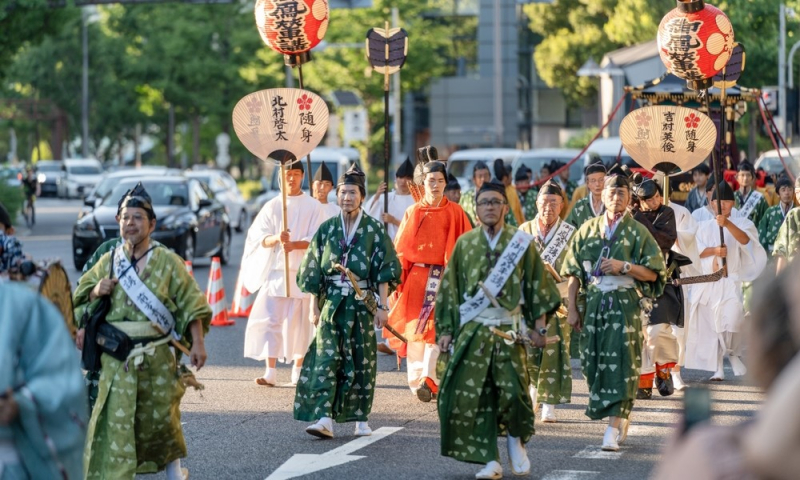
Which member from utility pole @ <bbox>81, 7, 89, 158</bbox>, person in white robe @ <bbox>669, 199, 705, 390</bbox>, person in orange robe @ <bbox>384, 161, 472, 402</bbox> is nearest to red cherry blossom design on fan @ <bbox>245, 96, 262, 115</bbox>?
person in orange robe @ <bbox>384, 161, 472, 402</bbox>

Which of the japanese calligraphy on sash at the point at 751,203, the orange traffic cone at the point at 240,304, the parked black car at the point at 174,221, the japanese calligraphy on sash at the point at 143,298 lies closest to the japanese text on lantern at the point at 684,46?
the japanese calligraphy on sash at the point at 751,203

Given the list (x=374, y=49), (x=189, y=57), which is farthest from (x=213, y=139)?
(x=374, y=49)

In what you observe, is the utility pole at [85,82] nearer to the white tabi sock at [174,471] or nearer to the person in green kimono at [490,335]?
the person in green kimono at [490,335]

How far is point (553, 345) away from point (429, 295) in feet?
4.27

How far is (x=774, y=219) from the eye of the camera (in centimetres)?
1259

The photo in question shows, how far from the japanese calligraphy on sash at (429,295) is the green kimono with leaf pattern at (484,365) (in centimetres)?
271

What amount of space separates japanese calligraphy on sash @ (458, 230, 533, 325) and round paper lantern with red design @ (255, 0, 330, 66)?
162 inches

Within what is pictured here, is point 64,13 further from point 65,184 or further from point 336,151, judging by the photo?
point 65,184

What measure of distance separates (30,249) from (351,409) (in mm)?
18388

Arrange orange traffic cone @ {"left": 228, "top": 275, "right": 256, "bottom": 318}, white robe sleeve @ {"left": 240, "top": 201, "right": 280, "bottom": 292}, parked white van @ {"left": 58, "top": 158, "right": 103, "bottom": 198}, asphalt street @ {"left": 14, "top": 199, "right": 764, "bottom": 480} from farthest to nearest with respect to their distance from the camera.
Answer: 1. parked white van @ {"left": 58, "top": 158, "right": 103, "bottom": 198}
2. orange traffic cone @ {"left": 228, "top": 275, "right": 256, "bottom": 318}
3. white robe sleeve @ {"left": 240, "top": 201, "right": 280, "bottom": 292}
4. asphalt street @ {"left": 14, "top": 199, "right": 764, "bottom": 480}

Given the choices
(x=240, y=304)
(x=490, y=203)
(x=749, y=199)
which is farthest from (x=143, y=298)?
(x=240, y=304)

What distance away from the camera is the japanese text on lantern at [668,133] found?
10367 mm

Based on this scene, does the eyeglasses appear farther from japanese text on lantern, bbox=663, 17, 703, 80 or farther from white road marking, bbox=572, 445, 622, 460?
japanese text on lantern, bbox=663, 17, 703, 80

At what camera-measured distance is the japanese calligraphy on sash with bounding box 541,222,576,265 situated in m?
9.80
